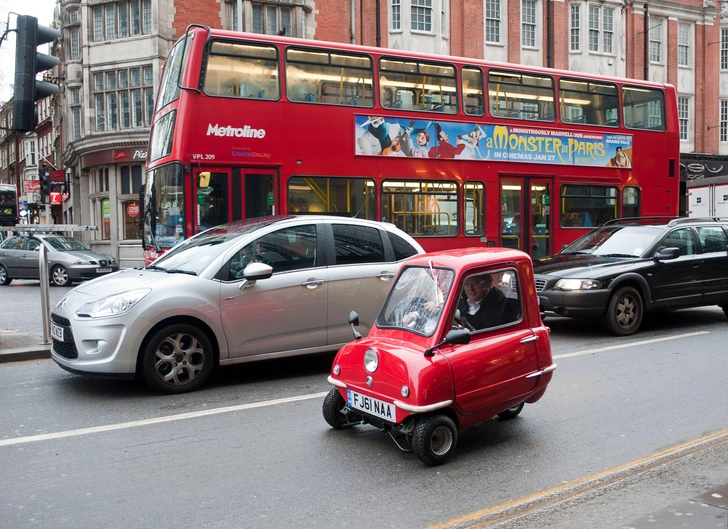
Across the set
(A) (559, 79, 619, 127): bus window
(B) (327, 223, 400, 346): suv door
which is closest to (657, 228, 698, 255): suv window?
(A) (559, 79, 619, 127): bus window

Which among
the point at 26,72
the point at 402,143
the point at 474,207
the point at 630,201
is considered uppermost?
the point at 26,72

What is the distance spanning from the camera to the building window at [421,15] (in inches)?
1086

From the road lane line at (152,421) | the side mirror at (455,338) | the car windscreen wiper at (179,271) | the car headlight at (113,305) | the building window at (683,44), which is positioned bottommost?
the road lane line at (152,421)

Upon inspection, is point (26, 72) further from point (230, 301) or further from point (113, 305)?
point (230, 301)

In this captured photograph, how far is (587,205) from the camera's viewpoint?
1507cm

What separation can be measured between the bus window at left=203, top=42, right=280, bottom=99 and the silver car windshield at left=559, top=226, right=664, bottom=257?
5.72 meters

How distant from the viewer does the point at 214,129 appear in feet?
36.0

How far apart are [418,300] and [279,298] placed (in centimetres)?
228

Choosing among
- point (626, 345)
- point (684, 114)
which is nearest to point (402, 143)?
point (626, 345)

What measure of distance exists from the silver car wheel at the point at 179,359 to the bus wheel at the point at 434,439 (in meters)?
2.82

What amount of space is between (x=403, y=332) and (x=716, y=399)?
340cm

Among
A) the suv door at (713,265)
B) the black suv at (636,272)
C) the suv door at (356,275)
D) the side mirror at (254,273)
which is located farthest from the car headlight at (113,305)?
the suv door at (713,265)

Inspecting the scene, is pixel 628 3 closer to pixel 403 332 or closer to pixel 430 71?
pixel 430 71

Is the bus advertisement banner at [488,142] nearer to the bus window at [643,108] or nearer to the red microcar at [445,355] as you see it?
the bus window at [643,108]
